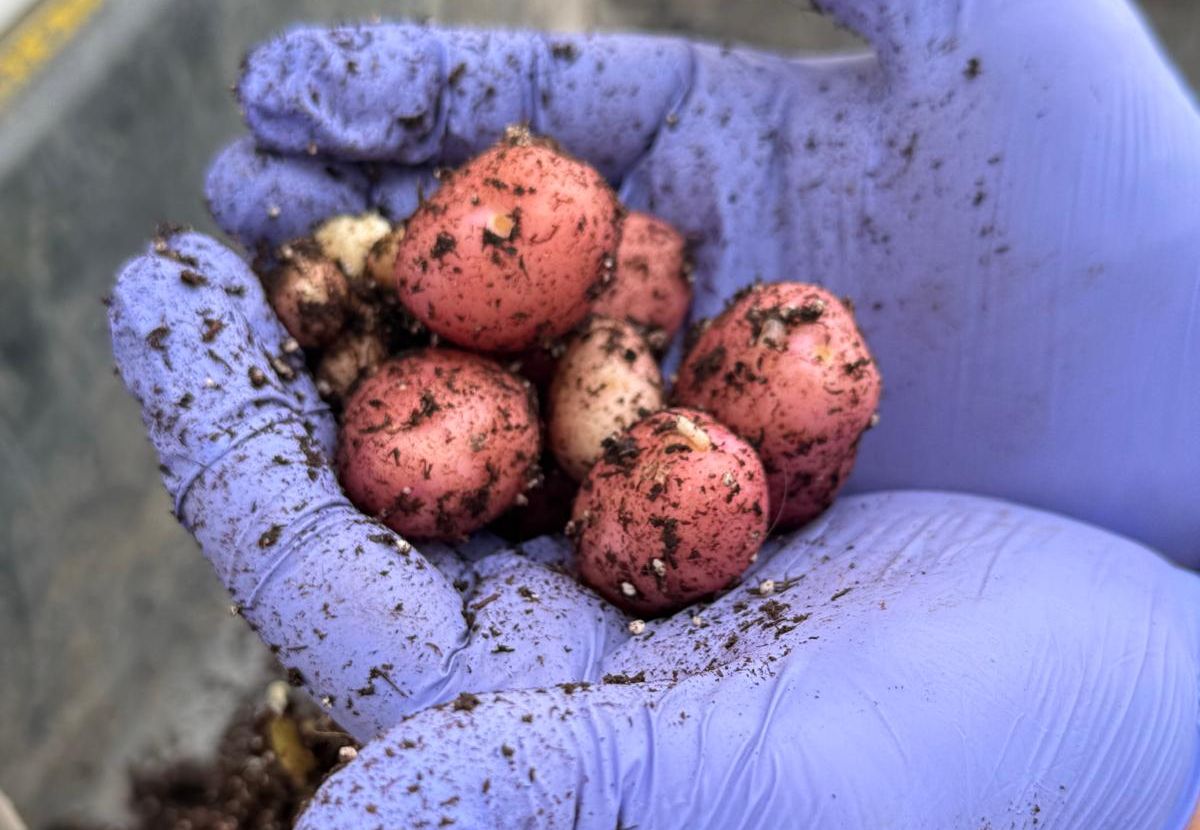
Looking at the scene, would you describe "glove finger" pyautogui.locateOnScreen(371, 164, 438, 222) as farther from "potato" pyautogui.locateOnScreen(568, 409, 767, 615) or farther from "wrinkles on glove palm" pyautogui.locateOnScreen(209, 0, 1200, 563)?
"potato" pyautogui.locateOnScreen(568, 409, 767, 615)

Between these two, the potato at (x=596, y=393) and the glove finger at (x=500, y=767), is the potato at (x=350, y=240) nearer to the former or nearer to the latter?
the potato at (x=596, y=393)

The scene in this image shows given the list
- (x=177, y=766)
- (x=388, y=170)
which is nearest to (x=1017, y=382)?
(x=388, y=170)

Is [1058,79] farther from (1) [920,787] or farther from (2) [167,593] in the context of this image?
(2) [167,593]

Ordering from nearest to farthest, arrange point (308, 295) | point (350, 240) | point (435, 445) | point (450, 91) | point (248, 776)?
point (435, 445) → point (308, 295) → point (350, 240) → point (450, 91) → point (248, 776)

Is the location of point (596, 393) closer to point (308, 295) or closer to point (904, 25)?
point (308, 295)

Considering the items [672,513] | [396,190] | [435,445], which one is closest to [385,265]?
[396,190]

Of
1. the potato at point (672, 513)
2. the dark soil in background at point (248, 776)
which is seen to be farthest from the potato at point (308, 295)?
the dark soil in background at point (248, 776)
